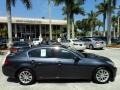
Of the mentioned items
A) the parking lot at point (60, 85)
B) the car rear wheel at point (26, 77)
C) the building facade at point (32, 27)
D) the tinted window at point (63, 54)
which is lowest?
the parking lot at point (60, 85)

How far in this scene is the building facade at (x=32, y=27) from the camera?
7422cm

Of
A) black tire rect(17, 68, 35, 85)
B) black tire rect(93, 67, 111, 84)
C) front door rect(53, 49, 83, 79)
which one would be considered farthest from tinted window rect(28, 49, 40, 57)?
black tire rect(93, 67, 111, 84)

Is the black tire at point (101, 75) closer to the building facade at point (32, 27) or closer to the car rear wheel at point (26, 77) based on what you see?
the car rear wheel at point (26, 77)

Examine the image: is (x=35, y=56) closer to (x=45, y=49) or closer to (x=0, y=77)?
(x=45, y=49)

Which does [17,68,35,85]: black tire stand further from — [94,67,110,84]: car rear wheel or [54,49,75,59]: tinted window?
[94,67,110,84]: car rear wheel

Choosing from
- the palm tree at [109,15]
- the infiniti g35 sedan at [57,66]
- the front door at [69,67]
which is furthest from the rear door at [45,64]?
the palm tree at [109,15]

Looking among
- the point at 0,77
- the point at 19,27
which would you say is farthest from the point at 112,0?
the point at 19,27

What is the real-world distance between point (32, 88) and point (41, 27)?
70.3 m

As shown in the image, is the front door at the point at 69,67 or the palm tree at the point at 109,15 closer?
the front door at the point at 69,67

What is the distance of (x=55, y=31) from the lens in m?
80.0

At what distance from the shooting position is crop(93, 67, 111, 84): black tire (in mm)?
11180

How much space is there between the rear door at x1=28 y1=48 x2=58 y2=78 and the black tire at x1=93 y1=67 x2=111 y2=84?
4.92ft

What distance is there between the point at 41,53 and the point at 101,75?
2417 millimetres

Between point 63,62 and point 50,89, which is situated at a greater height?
point 63,62
